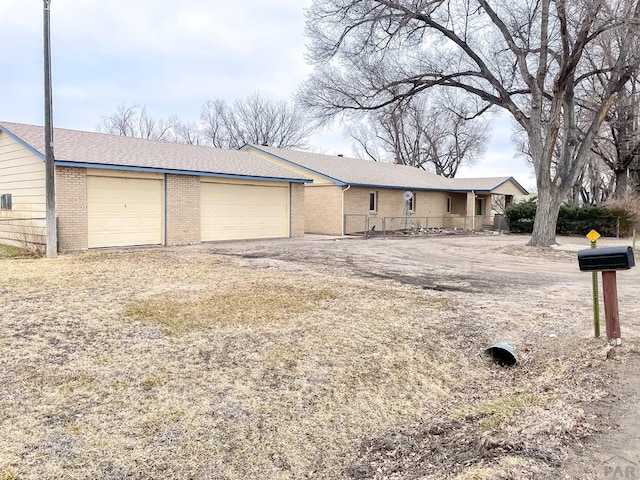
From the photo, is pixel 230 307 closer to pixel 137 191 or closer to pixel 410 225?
pixel 137 191

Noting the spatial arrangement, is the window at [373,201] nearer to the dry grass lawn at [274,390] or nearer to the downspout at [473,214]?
the downspout at [473,214]

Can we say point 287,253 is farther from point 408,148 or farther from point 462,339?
point 408,148

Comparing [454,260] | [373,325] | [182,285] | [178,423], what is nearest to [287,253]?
[454,260]

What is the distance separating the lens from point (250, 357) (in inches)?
198

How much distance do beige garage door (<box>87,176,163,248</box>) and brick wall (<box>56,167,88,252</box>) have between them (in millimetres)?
243

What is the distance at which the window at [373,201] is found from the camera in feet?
85.9

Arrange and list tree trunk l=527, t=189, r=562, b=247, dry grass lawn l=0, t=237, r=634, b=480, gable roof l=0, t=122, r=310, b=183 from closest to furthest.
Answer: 1. dry grass lawn l=0, t=237, r=634, b=480
2. gable roof l=0, t=122, r=310, b=183
3. tree trunk l=527, t=189, r=562, b=247

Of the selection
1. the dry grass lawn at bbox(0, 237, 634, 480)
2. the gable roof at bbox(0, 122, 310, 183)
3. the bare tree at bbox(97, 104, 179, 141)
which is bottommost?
the dry grass lawn at bbox(0, 237, 634, 480)

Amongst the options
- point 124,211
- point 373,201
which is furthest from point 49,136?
point 373,201

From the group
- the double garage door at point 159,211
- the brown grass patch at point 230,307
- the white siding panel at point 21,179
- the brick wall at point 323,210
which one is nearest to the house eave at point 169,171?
the double garage door at point 159,211

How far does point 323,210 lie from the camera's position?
24906mm

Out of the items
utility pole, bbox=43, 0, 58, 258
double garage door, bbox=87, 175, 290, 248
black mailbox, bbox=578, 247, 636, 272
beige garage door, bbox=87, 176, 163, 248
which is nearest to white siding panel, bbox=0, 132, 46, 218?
beige garage door, bbox=87, 176, 163, 248

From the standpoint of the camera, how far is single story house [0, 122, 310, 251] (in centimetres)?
1438

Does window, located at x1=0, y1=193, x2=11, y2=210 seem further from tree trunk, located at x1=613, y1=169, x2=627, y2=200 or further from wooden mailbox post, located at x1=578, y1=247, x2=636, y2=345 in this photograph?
tree trunk, located at x1=613, y1=169, x2=627, y2=200
